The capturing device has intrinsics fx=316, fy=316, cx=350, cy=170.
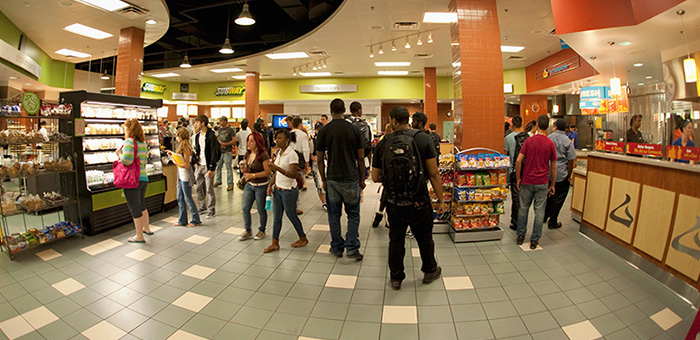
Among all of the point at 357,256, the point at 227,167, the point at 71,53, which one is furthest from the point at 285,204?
the point at 71,53

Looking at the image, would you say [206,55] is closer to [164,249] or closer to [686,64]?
[164,249]

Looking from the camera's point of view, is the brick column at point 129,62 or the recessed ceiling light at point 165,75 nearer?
the brick column at point 129,62

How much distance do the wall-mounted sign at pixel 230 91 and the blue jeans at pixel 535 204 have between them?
1580 cm

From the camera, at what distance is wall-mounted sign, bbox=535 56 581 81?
31.9 feet

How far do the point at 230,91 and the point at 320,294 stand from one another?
53.7 feet

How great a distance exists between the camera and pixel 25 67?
7.79 meters

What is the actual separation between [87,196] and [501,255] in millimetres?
5521

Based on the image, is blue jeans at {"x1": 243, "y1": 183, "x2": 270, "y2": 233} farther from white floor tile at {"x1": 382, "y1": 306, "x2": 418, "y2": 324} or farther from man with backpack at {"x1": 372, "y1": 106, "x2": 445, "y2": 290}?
white floor tile at {"x1": 382, "y1": 306, "x2": 418, "y2": 324}

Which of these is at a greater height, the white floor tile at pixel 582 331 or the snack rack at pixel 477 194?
the snack rack at pixel 477 194

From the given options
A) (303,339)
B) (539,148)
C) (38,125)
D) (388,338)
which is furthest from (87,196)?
(539,148)

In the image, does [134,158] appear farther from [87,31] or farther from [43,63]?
[43,63]

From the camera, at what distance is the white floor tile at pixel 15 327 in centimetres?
234

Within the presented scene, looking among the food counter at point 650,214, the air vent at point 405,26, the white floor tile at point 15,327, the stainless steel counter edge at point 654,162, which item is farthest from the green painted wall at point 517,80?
the white floor tile at point 15,327

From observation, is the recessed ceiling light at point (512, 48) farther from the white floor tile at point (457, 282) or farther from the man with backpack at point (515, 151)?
the white floor tile at point (457, 282)
